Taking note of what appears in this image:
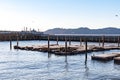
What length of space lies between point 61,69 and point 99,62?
10.6 metres

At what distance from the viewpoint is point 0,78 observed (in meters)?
40.0

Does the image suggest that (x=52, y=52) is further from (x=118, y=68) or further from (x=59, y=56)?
(x=118, y=68)

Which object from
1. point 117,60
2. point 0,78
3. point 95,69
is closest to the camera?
point 0,78

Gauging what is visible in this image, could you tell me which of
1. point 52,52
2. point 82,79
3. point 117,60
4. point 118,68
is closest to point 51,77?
point 82,79

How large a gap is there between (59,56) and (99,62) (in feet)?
42.6

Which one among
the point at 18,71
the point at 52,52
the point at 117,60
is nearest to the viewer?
the point at 18,71

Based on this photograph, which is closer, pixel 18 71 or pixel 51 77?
pixel 51 77

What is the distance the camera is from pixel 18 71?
45781 mm

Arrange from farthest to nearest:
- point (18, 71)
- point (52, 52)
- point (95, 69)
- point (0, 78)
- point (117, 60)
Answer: point (52, 52)
point (117, 60)
point (95, 69)
point (18, 71)
point (0, 78)

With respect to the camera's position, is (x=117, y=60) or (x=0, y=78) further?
(x=117, y=60)

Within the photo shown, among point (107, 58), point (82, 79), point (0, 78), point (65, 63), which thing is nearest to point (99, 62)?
point (107, 58)

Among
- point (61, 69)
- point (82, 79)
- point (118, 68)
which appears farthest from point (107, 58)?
point (82, 79)

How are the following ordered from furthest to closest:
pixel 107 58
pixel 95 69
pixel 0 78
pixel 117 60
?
pixel 107 58
pixel 117 60
pixel 95 69
pixel 0 78

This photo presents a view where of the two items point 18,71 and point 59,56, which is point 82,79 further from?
point 59,56
